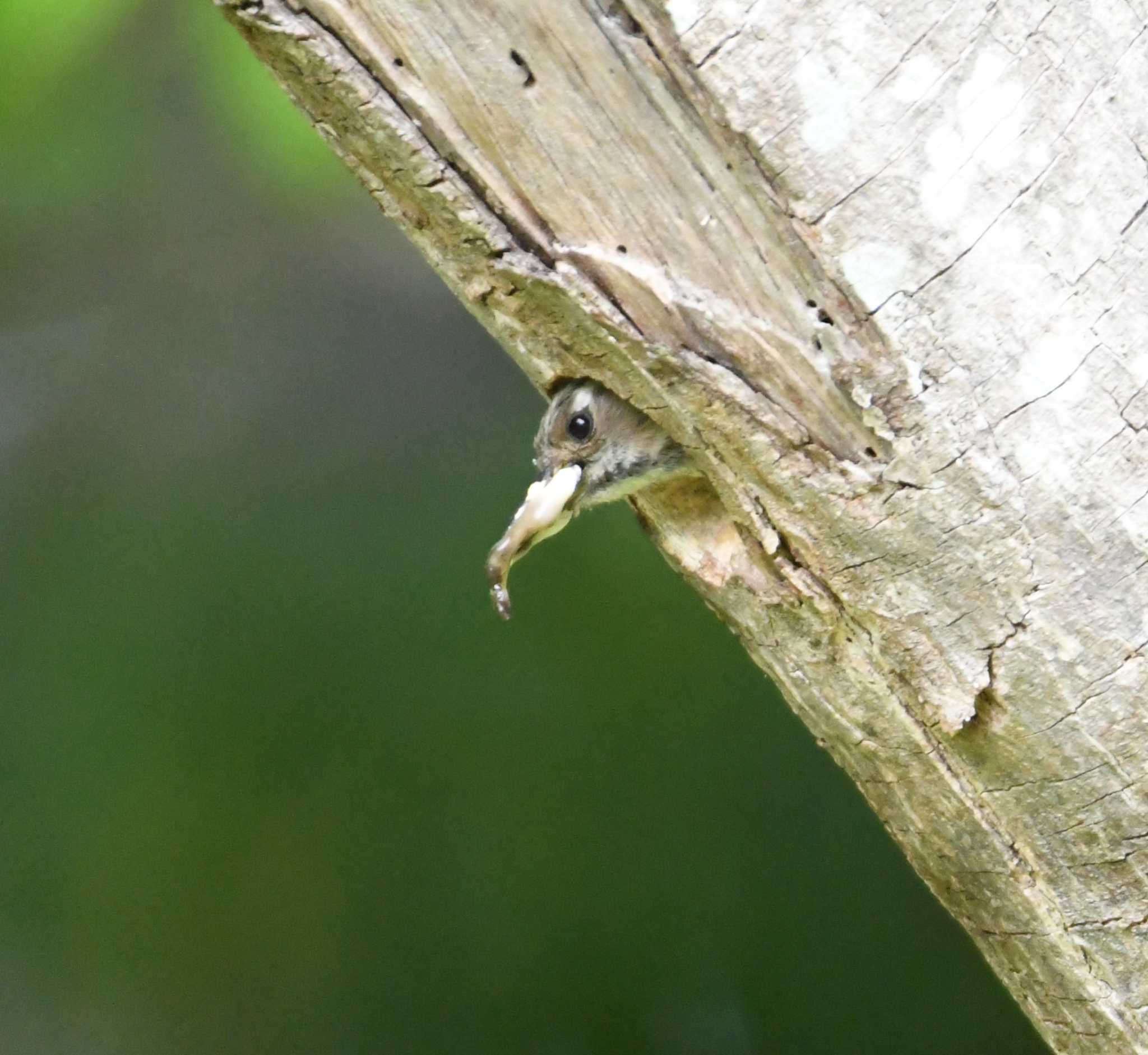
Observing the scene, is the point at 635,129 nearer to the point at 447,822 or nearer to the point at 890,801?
the point at 890,801

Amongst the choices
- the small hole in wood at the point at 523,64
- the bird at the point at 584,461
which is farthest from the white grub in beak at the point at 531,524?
the small hole in wood at the point at 523,64

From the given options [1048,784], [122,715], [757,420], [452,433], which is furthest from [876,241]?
[122,715]

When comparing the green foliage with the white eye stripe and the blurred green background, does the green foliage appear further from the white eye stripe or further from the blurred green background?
the white eye stripe

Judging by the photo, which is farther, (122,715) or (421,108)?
(122,715)

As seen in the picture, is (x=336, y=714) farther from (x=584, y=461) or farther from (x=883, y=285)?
(x=883, y=285)

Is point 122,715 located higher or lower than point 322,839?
higher
